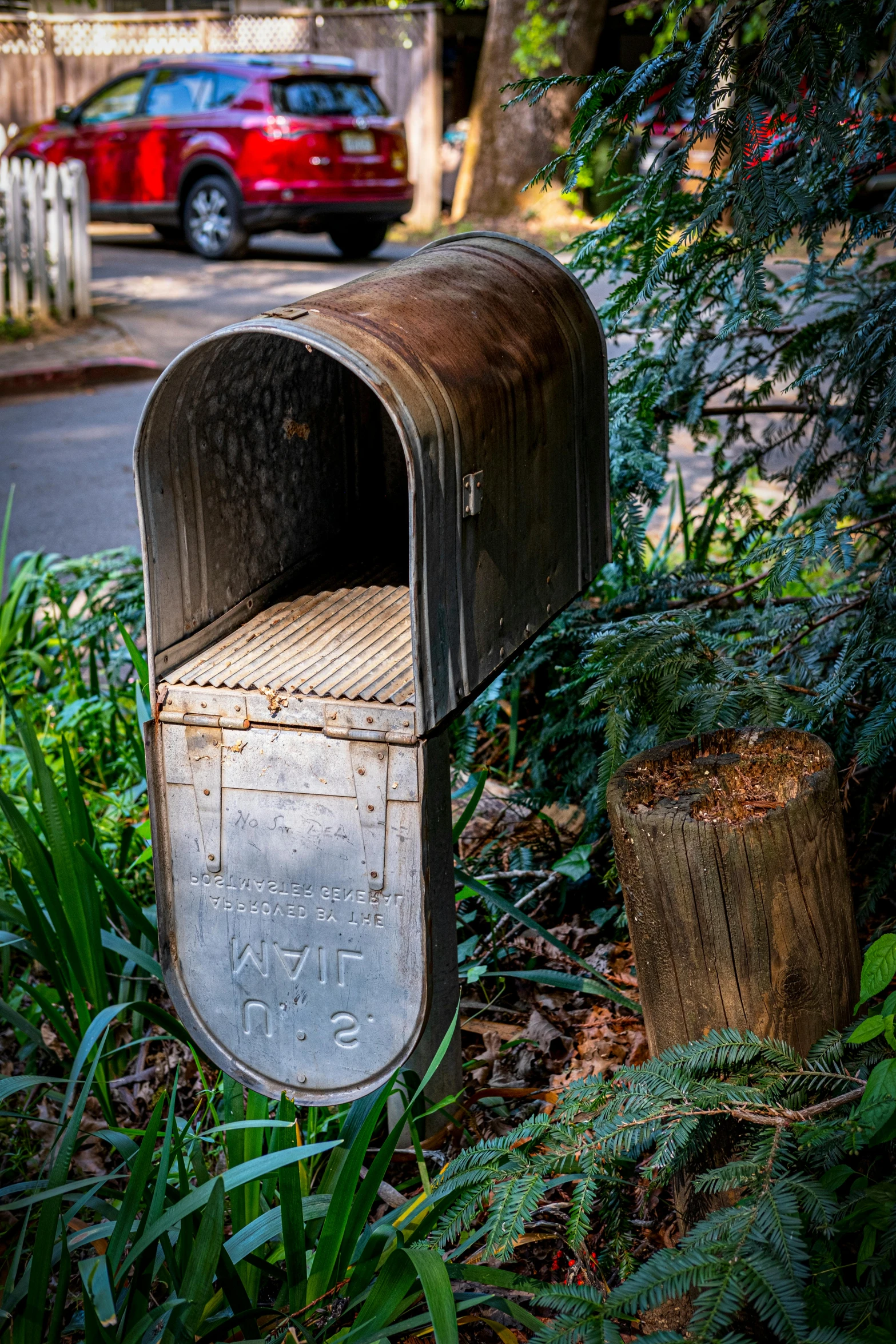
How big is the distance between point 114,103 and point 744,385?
40.0 ft

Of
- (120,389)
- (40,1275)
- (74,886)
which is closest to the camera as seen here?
(40,1275)

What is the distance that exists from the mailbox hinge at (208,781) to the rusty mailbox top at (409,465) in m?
0.13

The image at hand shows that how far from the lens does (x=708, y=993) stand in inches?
75.9

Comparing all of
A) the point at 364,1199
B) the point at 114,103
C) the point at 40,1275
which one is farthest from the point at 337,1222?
the point at 114,103

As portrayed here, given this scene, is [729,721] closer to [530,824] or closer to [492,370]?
[492,370]

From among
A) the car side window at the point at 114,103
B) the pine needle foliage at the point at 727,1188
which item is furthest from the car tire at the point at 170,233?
the pine needle foliage at the point at 727,1188

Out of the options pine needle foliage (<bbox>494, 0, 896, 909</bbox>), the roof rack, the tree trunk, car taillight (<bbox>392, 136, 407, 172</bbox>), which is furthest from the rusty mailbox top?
the tree trunk

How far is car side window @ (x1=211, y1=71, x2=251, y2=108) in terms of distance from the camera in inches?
477

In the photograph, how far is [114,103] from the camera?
1353cm

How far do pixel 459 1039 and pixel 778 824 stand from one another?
2.66 ft

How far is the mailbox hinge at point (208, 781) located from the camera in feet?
6.44

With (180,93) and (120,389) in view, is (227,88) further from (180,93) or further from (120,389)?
(120,389)

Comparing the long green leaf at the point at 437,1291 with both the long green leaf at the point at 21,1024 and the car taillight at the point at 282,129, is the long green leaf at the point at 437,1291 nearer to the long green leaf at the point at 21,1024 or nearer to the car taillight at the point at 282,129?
the long green leaf at the point at 21,1024

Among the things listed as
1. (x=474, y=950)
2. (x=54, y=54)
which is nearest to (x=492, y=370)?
(x=474, y=950)
